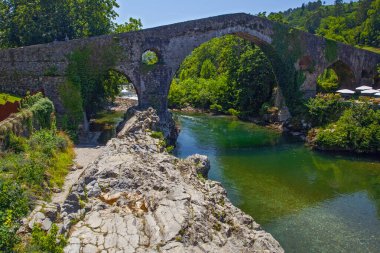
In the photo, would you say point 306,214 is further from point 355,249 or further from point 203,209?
point 203,209

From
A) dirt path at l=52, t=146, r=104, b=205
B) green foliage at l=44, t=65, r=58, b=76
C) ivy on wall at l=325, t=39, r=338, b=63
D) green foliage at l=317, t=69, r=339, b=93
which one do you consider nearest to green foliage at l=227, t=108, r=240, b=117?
green foliage at l=317, t=69, r=339, b=93

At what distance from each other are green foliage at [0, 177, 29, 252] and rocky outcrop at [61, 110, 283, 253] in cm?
101

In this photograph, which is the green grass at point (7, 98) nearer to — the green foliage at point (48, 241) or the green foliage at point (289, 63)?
the green foliage at point (48, 241)

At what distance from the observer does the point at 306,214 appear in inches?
601

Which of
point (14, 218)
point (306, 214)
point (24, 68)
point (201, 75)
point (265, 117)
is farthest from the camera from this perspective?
point (201, 75)

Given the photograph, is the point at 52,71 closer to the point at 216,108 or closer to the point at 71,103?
the point at 71,103

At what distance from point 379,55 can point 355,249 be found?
29.4 m

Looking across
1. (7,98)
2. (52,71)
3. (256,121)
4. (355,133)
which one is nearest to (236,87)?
(256,121)

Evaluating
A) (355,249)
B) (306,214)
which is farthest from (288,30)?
(355,249)

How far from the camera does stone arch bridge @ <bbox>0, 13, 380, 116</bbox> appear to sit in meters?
21.8

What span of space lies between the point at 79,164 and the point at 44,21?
14.7m

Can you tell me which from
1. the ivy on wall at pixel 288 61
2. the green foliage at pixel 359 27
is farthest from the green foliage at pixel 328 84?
the green foliage at pixel 359 27

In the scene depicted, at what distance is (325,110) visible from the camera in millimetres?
28234

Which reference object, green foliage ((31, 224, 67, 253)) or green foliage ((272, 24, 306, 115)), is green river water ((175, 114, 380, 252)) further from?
green foliage ((31, 224, 67, 253))
